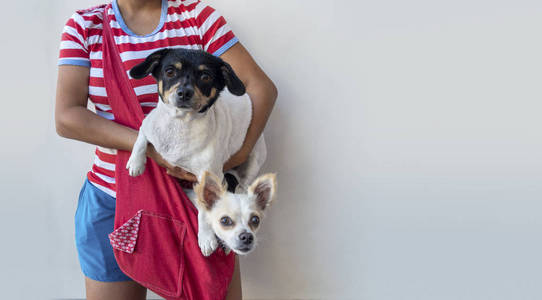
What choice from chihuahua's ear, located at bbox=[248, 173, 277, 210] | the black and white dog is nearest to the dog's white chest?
the black and white dog

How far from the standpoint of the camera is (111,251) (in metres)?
1.34

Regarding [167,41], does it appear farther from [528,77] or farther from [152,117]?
[528,77]

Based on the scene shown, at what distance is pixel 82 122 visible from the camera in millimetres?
1214

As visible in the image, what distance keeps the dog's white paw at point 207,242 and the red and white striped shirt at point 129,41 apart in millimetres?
342

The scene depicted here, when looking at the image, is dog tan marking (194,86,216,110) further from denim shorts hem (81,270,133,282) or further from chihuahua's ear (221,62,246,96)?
denim shorts hem (81,270,133,282)

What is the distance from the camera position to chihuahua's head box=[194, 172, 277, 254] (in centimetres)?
107

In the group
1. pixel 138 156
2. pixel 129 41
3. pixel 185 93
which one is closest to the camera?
pixel 185 93

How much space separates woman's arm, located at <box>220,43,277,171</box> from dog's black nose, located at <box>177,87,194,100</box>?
284 mm

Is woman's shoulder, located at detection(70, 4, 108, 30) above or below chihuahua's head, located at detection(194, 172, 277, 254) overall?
above

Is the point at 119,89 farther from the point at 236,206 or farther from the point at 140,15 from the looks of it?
the point at 236,206

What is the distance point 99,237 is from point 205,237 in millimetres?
384

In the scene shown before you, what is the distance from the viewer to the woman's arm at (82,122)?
3.90 ft

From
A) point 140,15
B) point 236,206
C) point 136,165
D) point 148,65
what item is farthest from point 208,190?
point 140,15

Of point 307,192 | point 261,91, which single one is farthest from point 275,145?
point 261,91
